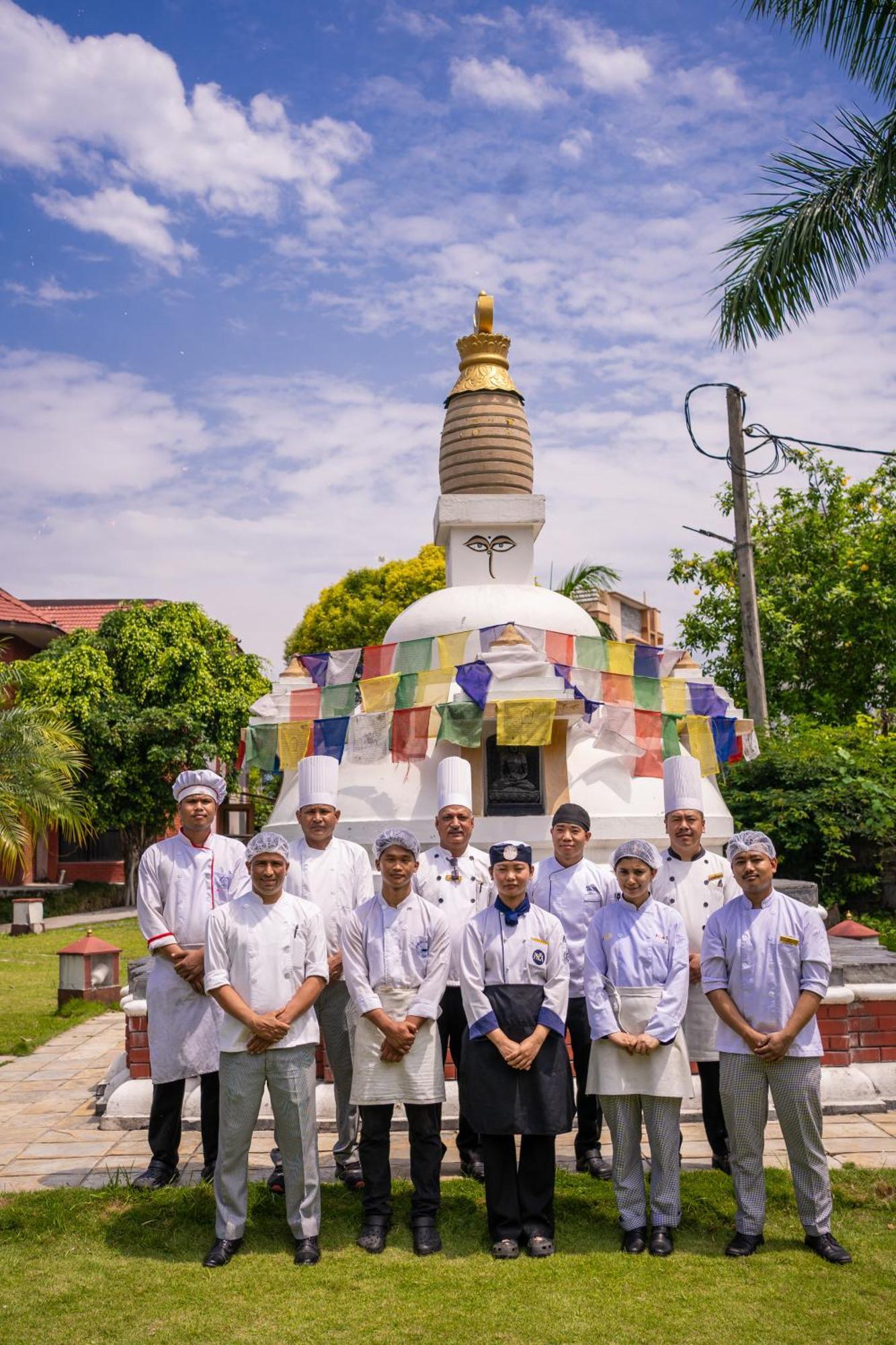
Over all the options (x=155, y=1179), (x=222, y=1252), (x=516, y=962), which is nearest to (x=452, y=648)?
(x=516, y=962)

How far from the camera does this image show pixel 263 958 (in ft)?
16.9

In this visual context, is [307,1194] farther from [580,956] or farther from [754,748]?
[754,748]

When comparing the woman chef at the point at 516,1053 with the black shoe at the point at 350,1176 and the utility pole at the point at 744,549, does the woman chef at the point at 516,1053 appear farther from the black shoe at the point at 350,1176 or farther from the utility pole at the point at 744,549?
the utility pole at the point at 744,549

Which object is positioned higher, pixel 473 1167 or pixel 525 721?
pixel 525 721

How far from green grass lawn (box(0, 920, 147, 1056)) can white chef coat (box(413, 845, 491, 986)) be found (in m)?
Answer: 5.15

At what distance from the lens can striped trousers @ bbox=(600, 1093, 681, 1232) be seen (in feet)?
16.6

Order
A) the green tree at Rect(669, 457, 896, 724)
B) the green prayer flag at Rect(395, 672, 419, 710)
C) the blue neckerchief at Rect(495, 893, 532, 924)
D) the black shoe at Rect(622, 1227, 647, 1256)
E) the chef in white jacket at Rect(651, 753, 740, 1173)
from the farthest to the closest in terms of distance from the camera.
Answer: the green tree at Rect(669, 457, 896, 724) → the green prayer flag at Rect(395, 672, 419, 710) → the chef in white jacket at Rect(651, 753, 740, 1173) → the blue neckerchief at Rect(495, 893, 532, 924) → the black shoe at Rect(622, 1227, 647, 1256)

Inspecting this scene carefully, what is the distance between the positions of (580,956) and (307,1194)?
1.86 m

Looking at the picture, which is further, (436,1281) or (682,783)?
(682,783)

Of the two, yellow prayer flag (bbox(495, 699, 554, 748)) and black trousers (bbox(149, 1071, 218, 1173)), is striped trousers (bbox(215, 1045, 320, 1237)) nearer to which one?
black trousers (bbox(149, 1071, 218, 1173))

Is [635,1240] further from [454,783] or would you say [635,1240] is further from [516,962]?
[454,783]

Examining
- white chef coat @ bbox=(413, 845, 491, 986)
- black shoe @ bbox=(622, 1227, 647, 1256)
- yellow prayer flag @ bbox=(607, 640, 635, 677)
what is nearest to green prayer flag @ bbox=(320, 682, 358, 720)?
yellow prayer flag @ bbox=(607, 640, 635, 677)

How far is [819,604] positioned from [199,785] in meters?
16.7

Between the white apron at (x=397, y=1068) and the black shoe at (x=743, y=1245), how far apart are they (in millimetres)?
1362
